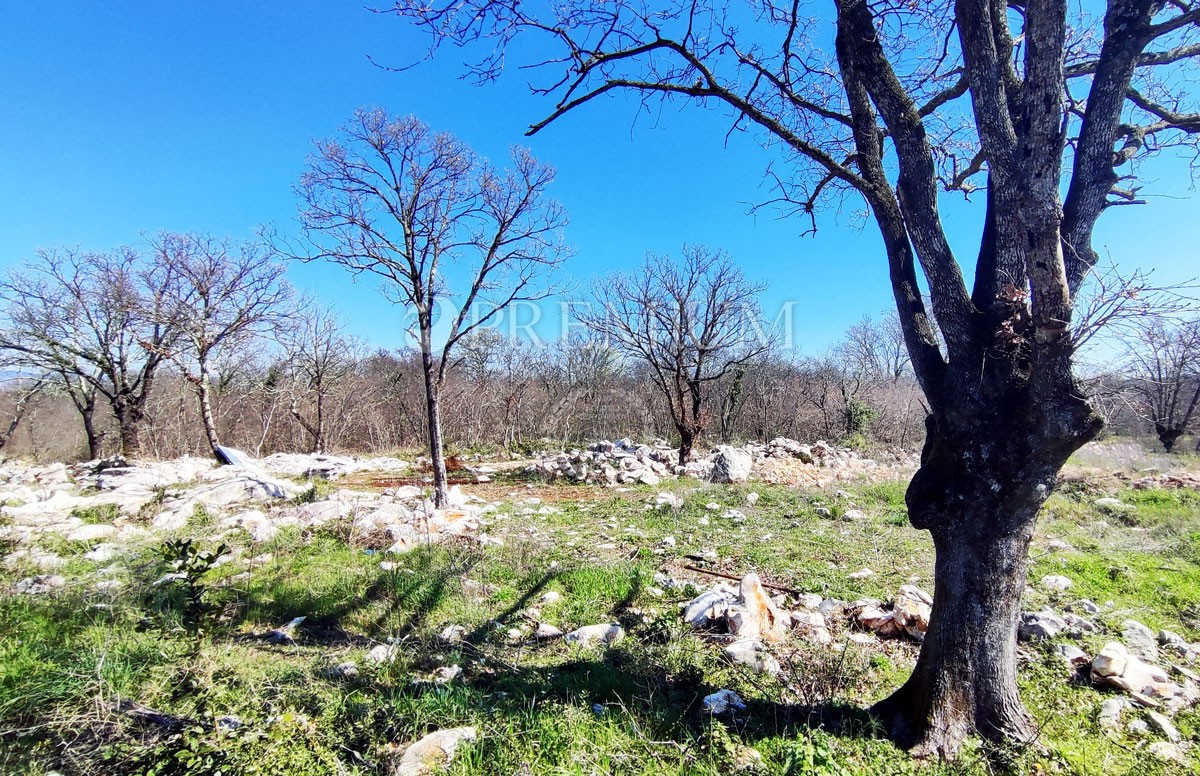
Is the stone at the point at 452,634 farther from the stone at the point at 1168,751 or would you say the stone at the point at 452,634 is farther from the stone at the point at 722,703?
the stone at the point at 1168,751

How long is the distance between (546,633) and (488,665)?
63 cm

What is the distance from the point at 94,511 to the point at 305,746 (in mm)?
7671

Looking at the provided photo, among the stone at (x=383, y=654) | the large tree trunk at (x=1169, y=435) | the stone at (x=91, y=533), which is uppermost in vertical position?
the stone at (x=91, y=533)

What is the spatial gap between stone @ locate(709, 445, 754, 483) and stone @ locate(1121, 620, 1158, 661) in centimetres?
780

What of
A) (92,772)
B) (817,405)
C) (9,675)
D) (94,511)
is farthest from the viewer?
(817,405)

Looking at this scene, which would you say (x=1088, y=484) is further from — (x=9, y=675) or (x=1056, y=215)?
(x=9, y=675)

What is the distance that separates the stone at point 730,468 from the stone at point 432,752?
10010 millimetres

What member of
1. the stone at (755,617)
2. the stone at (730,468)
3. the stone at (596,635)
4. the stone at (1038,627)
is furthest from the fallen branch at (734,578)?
the stone at (730,468)

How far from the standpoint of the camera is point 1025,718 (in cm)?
246

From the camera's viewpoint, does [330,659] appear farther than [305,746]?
Yes

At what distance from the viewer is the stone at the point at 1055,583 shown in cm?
489

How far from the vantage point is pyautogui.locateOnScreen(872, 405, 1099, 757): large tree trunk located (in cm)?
229

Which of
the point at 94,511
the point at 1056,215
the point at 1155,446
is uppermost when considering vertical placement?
the point at 1056,215

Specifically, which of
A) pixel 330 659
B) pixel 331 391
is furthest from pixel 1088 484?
pixel 331 391
